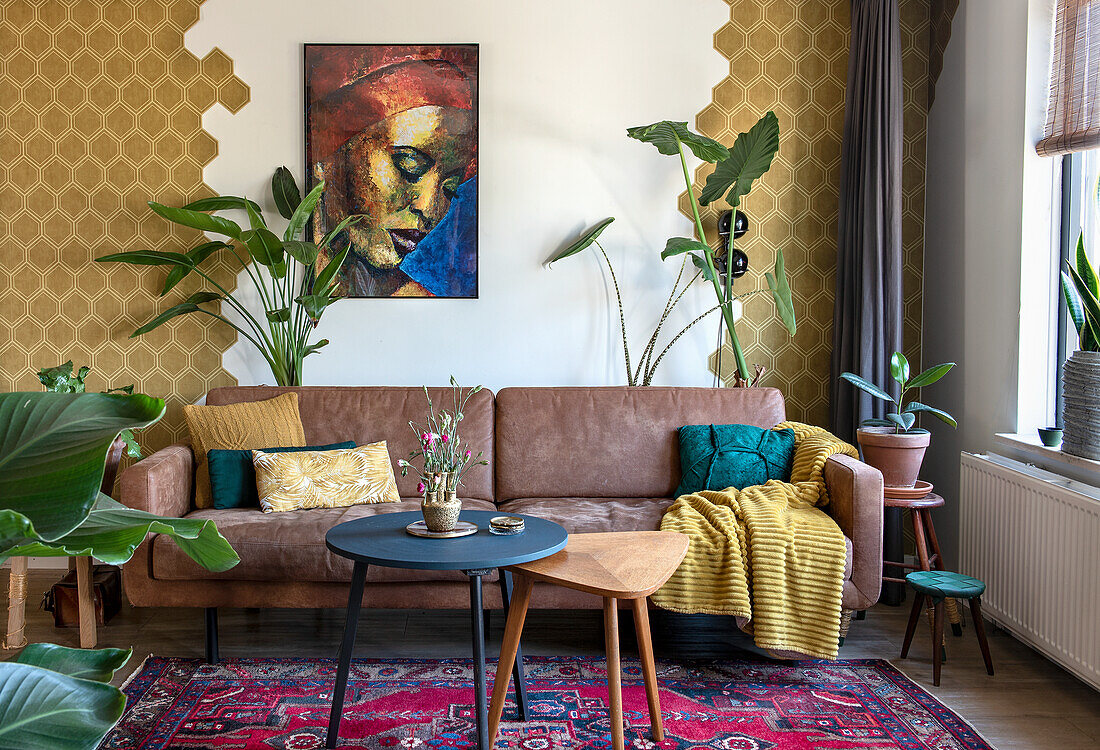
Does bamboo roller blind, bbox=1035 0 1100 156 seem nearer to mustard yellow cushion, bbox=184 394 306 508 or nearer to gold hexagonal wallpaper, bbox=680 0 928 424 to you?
gold hexagonal wallpaper, bbox=680 0 928 424

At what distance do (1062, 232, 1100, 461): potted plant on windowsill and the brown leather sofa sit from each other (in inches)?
24.4

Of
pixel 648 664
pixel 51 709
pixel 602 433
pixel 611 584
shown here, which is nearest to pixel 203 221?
pixel 602 433

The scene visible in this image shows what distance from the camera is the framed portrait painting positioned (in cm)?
376

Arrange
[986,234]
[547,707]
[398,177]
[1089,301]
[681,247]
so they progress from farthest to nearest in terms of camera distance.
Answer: [398,177] < [681,247] < [986,234] < [1089,301] < [547,707]

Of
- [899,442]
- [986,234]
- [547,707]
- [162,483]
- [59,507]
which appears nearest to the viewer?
[59,507]

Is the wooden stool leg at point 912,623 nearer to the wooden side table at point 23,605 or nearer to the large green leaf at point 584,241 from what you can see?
the large green leaf at point 584,241

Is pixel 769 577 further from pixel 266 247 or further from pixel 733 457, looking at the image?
pixel 266 247

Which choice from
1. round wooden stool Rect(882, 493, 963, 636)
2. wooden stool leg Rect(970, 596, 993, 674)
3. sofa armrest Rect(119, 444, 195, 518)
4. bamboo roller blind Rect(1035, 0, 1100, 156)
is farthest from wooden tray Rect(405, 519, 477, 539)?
bamboo roller blind Rect(1035, 0, 1100, 156)

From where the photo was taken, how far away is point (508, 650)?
7.13ft

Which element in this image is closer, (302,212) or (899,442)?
(899,442)

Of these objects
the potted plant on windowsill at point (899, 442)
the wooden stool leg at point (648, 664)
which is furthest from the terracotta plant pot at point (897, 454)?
the wooden stool leg at point (648, 664)

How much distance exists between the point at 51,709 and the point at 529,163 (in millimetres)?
3248

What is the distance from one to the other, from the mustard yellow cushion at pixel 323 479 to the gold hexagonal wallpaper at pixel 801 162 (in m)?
1.63

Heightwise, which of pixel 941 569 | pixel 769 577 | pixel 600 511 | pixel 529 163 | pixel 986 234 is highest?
pixel 529 163
